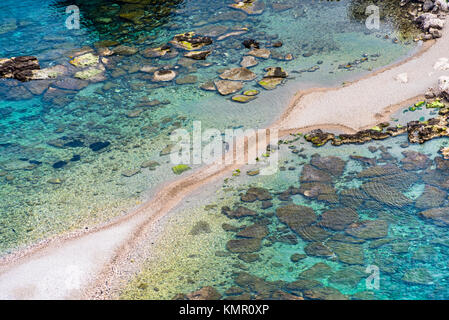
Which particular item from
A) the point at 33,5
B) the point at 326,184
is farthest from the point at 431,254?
the point at 33,5

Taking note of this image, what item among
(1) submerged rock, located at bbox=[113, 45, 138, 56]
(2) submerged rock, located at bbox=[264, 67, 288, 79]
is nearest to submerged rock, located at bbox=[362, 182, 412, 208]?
(2) submerged rock, located at bbox=[264, 67, 288, 79]

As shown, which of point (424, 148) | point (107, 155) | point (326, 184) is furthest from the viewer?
point (107, 155)

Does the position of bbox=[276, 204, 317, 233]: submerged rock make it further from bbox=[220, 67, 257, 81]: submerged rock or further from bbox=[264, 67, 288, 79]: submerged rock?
bbox=[220, 67, 257, 81]: submerged rock

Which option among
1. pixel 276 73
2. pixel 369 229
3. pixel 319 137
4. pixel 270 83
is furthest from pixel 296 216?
pixel 276 73

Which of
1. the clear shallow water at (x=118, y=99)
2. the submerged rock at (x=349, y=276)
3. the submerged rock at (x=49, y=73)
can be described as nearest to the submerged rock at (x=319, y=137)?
the clear shallow water at (x=118, y=99)

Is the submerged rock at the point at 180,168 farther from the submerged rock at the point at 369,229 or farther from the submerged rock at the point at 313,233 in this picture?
the submerged rock at the point at 369,229

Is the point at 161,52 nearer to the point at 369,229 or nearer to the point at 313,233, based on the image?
the point at 313,233
